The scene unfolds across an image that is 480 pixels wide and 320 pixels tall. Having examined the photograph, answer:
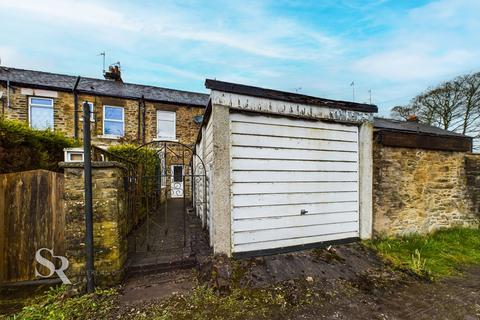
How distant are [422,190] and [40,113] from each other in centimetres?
1584

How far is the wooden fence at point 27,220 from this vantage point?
3.19 meters

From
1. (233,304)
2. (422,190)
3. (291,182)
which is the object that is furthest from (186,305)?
(422,190)

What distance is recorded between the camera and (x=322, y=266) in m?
3.80

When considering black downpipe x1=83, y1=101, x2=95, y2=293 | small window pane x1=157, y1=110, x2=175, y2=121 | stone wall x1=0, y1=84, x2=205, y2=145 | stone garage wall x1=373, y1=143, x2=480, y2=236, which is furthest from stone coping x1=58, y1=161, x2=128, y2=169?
small window pane x1=157, y1=110, x2=175, y2=121

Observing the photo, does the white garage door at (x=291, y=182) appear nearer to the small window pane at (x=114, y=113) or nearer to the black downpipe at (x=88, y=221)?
the black downpipe at (x=88, y=221)

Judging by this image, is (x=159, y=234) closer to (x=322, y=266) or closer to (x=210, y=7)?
(x=322, y=266)

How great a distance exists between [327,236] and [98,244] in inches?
173

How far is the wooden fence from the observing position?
10.5ft

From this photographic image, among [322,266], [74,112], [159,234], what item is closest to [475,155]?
[322,266]

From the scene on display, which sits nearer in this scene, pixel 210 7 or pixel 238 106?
pixel 238 106

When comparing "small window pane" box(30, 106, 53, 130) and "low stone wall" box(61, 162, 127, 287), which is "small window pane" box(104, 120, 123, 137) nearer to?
"small window pane" box(30, 106, 53, 130)

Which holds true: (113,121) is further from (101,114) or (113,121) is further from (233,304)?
(233,304)

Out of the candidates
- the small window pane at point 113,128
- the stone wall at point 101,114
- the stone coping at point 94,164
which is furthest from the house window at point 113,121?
the stone coping at point 94,164

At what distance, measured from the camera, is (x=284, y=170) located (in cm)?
409
